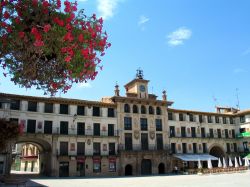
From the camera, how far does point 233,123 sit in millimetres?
54531

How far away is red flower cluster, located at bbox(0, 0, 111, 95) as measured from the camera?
220 inches

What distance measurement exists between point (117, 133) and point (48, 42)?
3615 centimetres

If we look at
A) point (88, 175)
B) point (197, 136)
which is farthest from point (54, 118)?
point (197, 136)

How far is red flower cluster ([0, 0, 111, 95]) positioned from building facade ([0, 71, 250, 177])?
2959cm

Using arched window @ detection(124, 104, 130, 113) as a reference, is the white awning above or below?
below

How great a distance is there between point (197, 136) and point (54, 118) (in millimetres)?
24719

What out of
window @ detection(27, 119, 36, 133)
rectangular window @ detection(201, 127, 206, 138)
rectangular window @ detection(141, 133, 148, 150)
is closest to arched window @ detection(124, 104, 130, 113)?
rectangular window @ detection(141, 133, 148, 150)

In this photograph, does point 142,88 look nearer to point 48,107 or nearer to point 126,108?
point 126,108

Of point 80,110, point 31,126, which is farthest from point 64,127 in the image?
point 31,126

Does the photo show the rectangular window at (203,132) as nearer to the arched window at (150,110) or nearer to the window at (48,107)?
the arched window at (150,110)

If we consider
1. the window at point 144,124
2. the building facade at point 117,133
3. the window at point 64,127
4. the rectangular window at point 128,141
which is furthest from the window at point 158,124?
the window at point 64,127

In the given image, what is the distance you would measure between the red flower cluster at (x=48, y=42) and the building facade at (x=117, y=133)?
29.6 m

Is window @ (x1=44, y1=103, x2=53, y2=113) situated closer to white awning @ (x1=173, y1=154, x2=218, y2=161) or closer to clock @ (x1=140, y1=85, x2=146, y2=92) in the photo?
clock @ (x1=140, y1=85, x2=146, y2=92)

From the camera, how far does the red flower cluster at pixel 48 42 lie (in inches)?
220
